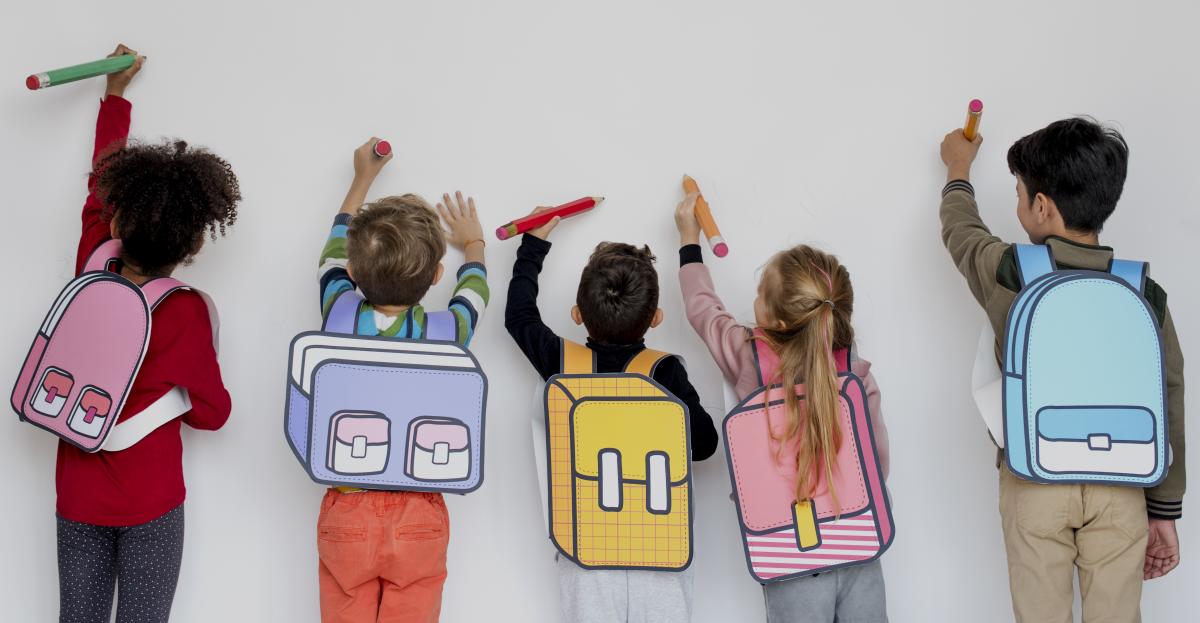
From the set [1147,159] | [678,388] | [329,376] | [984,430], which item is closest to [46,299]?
[329,376]

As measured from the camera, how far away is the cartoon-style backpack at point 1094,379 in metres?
1.47

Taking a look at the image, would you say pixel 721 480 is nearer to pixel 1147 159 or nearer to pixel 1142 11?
pixel 1147 159

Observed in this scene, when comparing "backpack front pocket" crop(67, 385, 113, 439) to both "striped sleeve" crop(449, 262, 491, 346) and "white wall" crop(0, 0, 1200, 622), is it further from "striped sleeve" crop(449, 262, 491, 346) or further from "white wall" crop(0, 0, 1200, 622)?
"striped sleeve" crop(449, 262, 491, 346)

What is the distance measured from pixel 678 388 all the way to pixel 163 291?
87 cm

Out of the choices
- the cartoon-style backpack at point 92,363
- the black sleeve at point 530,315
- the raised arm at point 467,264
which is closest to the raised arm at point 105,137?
the cartoon-style backpack at point 92,363

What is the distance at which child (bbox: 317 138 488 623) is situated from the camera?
1.54m

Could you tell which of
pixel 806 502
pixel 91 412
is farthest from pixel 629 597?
pixel 91 412

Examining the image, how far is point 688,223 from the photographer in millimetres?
1776

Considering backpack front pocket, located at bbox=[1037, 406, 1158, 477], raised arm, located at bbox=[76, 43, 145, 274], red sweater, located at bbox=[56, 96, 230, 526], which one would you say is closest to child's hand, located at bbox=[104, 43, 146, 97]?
raised arm, located at bbox=[76, 43, 145, 274]

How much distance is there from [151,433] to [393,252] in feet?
1.74

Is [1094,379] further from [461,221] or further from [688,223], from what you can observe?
[461,221]

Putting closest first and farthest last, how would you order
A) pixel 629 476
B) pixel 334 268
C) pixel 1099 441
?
pixel 1099 441
pixel 629 476
pixel 334 268

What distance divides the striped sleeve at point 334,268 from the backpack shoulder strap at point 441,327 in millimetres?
166

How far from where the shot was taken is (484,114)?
1883mm
